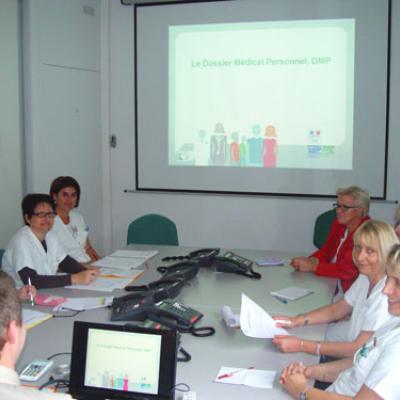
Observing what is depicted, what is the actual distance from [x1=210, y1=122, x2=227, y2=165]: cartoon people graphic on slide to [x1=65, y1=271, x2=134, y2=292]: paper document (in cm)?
245

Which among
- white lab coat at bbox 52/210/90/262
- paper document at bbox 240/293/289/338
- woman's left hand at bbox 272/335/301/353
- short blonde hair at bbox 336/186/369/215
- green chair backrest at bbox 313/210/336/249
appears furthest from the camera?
green chair backrest at bbox 313/210/336/249

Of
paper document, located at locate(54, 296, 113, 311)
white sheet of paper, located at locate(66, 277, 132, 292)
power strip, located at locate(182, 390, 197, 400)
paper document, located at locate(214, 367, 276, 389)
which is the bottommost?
paper document, located at locate(214, 367, 276, 389)

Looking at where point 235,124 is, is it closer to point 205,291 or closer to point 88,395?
point 205,291

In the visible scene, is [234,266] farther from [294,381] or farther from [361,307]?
[294,381]

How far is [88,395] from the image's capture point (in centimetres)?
187

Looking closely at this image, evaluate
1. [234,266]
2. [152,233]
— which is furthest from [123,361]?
[152,233]

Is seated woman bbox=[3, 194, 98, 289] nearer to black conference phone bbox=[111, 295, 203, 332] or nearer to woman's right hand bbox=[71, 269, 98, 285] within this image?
woman's right hand bbox=[71, 269, 98, 285]

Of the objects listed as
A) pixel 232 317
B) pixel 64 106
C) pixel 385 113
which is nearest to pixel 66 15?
pixel 64 106

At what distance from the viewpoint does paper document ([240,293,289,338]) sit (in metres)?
2.38

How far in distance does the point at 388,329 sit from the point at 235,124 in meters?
3.80

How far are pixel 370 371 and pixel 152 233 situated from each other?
3004mm

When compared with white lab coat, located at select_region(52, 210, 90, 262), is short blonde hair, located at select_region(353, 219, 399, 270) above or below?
above

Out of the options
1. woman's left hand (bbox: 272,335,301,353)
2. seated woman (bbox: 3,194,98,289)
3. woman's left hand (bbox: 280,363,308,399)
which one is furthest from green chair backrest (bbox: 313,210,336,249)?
woman's left hand (bbox: 280,363,308,399)

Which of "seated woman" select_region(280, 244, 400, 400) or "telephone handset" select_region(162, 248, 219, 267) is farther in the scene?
"telephone handset" select_region(162, 248, 219, 267)
